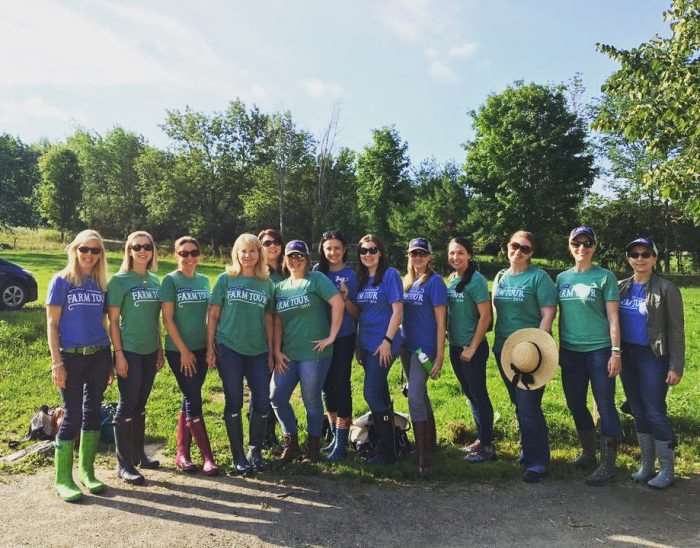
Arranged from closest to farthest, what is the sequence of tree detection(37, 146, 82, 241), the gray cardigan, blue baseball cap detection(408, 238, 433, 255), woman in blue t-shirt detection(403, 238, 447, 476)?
the gray cardigan, woman in blue t-shirt detection(403, 238, 447, 476), blue baseball cap detection(408, 238, 433, 255), tree detection(37, 146, 82, 241)

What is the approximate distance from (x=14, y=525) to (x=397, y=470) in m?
3.21

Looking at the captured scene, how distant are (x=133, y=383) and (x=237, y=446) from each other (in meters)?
1.13

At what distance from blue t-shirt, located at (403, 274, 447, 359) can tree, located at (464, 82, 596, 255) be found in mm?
30418

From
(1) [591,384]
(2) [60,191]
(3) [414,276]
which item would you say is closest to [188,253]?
(3) [414,276]

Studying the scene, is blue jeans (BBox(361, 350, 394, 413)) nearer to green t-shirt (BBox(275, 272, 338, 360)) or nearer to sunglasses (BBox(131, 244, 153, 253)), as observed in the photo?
green t-shirt (BBox(275, 272, 338, 360))

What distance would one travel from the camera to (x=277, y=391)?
5.44 m

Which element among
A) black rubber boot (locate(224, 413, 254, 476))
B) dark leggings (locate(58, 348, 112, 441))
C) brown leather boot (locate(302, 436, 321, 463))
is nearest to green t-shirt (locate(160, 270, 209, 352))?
dark leggings (locate(58, 348, 112, 441))

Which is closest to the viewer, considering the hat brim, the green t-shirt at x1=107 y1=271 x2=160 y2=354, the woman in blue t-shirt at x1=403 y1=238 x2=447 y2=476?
the green t-shirt at x1=107 y1=271 x2=160 y2=354

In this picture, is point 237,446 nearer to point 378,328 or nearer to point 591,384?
point 378,328

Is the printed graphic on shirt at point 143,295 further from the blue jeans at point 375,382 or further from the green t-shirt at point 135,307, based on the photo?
the blue jeans at point 375,382

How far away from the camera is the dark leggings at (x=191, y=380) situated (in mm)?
5207

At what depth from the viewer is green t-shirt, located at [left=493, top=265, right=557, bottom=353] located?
17.3ft

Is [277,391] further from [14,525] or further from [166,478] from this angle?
[14,525]

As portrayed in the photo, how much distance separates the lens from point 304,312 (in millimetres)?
5371
